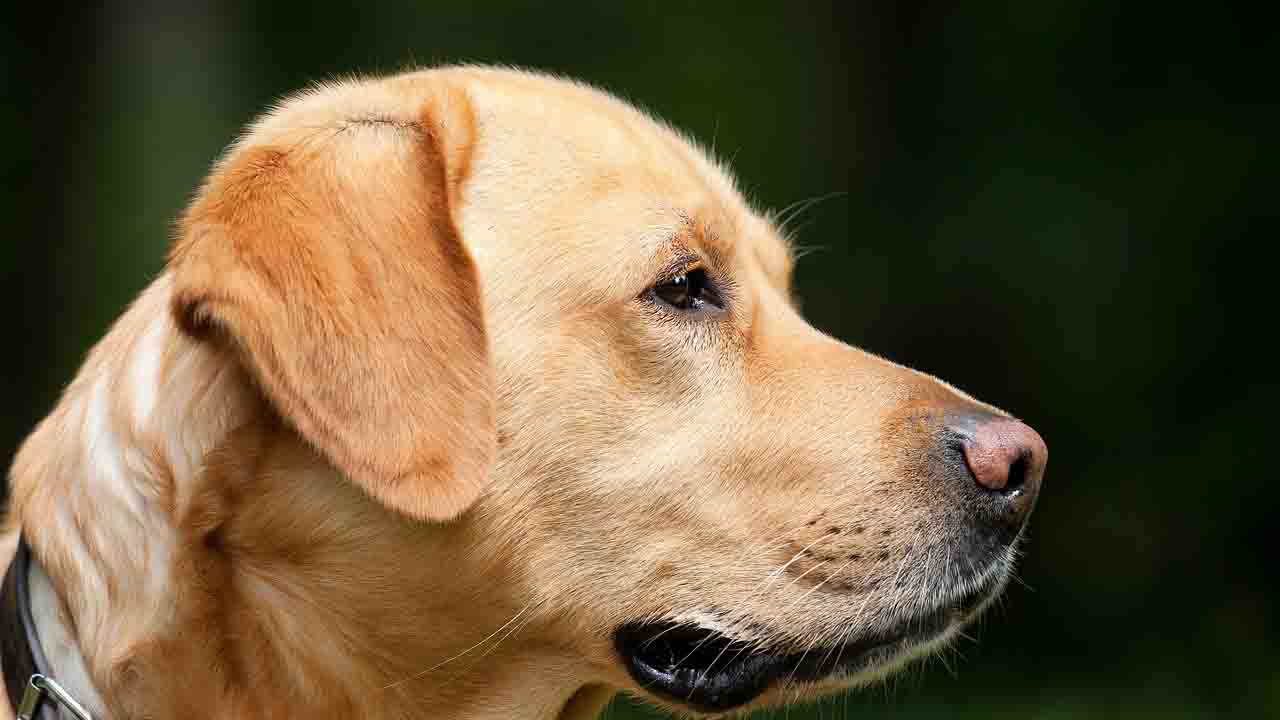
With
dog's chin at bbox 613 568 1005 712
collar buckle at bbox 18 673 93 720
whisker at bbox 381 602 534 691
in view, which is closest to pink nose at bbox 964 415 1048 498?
dog's chin at bbox 613 568 1005 712

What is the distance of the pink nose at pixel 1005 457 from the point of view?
3014 mm

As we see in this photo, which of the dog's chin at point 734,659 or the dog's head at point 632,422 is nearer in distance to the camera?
the dog's head at point 632,422

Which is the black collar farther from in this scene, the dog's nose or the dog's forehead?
the dog's nose

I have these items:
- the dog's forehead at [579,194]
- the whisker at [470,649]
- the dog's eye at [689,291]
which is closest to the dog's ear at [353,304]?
the dog's forehead at [579,194]

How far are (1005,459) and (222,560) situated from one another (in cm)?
152

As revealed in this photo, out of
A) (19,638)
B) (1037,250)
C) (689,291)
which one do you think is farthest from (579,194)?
(1037,250)

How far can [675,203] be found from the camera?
315cm

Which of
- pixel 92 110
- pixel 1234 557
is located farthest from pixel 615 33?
pixel 1234 557

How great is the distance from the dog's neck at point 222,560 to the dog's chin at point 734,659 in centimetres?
28

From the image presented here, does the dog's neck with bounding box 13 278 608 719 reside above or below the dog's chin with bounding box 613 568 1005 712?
above

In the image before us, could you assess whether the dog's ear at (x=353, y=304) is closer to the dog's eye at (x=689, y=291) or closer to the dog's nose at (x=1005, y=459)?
the dog's eye at (x=689, y=291)

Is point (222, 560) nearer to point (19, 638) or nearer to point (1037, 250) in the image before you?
point (19, 638)

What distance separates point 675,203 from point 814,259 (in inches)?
213

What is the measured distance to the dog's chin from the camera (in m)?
3.01
